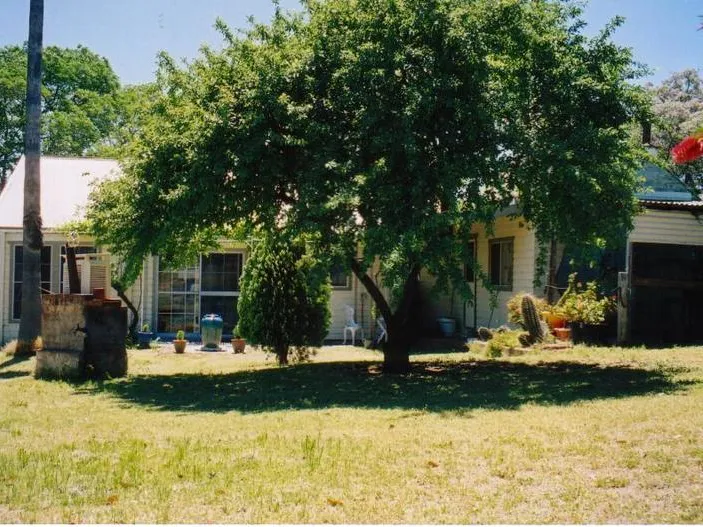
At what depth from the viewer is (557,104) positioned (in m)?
11.8

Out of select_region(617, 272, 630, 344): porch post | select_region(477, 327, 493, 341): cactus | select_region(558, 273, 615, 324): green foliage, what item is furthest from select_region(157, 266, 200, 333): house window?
select_region(617, 272, 630, 344): porch post

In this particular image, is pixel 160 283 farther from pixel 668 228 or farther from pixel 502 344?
pixel 668 228

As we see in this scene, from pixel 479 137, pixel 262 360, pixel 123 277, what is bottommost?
pixel 262 360

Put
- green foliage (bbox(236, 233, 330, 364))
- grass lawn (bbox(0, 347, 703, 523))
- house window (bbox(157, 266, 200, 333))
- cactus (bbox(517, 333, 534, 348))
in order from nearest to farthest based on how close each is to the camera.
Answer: grass lawn (bbox(0, 347, 703, 523))
green foliage (bbox(236, 233, 330, 364))
cactus (bbox(517, 333, 534, 348))
house window (bbox(157, 266, 200, 333))

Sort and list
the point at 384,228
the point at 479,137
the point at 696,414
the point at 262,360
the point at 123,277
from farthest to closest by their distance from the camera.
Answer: the point at 262,360
the point at 123,277
the point at 479,137
the point at 384,228
the point at 696,414

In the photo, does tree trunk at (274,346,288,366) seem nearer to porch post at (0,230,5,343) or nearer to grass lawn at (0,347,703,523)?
grass lawn at (0,347,703,523)

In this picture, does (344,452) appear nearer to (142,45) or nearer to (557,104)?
(557,104)

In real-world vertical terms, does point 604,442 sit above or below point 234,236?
below

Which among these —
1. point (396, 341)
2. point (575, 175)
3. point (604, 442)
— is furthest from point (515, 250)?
point (604, 442)

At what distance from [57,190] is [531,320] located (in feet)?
45.5

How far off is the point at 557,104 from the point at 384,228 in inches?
148

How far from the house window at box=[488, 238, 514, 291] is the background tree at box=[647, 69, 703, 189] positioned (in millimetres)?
9787

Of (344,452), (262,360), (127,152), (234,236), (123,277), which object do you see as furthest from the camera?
(262,360)

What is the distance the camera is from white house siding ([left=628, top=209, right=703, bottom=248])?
16047mm
